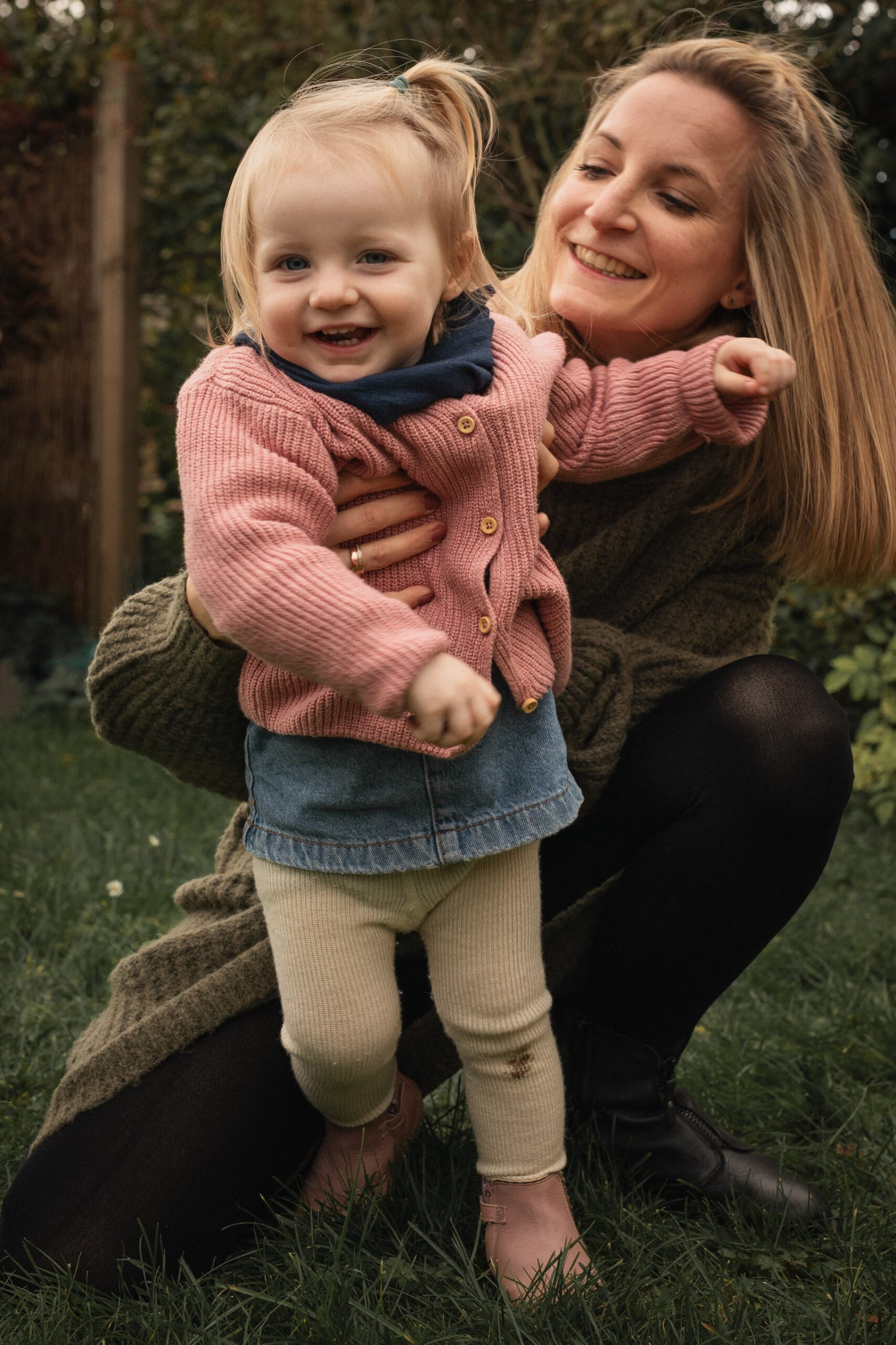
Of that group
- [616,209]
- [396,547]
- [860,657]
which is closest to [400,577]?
[396,547]

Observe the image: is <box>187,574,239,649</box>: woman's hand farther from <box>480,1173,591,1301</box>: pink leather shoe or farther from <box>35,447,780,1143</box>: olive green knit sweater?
<box>480,1173,591,1301</box>: pink leather shoe

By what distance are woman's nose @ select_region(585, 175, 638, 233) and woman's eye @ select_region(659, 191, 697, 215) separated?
0.05 metres

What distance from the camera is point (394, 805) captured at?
1.56 m

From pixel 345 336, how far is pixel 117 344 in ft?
13.7

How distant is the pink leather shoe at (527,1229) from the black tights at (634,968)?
31cm

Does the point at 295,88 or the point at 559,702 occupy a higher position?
the point at 295,88

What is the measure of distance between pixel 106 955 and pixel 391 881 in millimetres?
1284

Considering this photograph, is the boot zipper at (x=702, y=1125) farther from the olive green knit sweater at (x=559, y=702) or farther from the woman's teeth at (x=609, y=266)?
the woman's teeth at (x=609, y=266)

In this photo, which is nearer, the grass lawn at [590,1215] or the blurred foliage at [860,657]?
the grass lawn at [590,1215]

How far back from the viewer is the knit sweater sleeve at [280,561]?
1.29 metres

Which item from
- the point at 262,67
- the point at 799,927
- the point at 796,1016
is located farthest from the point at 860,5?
the point at 796,1016

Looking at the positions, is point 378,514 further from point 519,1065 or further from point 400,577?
point 519,1065

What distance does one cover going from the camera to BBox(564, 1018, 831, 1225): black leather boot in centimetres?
181

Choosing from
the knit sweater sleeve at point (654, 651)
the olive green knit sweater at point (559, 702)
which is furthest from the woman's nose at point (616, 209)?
the knit sweater sleeve at point (654, 651)
